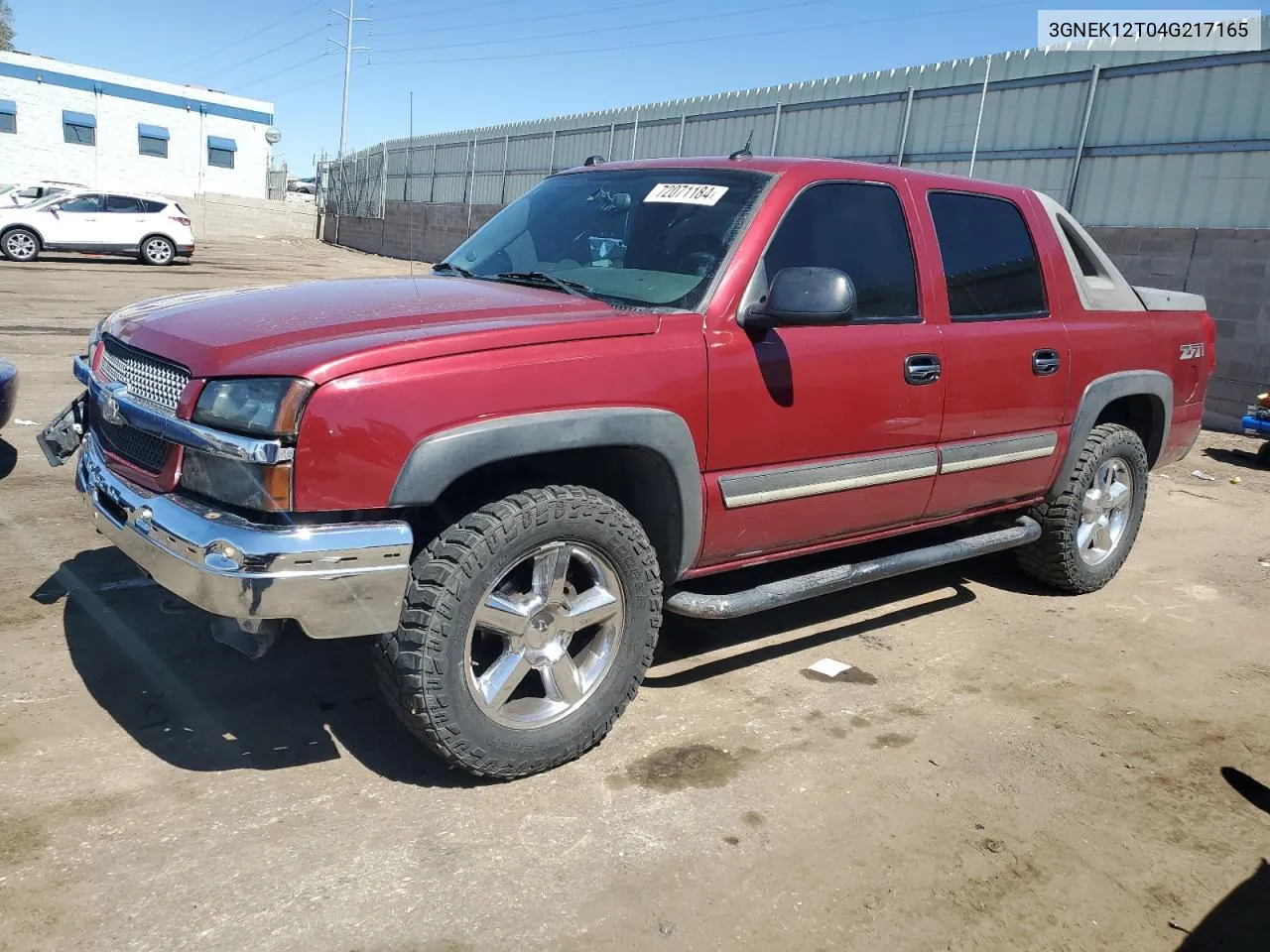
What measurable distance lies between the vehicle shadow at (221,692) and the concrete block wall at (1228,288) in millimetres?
9606

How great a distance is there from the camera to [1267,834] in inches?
120

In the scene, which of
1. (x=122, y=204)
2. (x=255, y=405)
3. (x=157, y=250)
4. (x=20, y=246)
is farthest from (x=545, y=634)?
(x=157, y=250)

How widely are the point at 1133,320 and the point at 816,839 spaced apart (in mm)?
3342

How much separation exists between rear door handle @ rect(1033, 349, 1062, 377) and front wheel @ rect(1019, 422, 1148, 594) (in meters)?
0.60

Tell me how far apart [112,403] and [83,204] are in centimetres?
2202

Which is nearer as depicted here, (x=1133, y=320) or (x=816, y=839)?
(x=816, y=839)

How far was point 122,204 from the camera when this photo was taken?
22203 mm

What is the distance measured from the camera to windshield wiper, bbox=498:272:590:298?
137 inches

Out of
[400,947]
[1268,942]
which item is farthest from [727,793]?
[1268,942]

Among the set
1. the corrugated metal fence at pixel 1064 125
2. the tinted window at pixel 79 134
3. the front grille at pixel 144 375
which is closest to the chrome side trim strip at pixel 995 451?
the front grille at pixel 144 375

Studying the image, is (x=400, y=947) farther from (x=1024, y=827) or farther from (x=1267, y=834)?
(x=1267, y=834)

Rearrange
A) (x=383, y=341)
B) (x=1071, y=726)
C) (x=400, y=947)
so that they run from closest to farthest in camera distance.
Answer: (x=400, y=947) → (x=383, y=341) → (x=1071, y=726)

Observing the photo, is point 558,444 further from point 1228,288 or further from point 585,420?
point 1228,288

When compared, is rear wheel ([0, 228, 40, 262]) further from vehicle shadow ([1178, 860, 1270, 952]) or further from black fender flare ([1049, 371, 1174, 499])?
vehicle shadow ([1178, 860, 1270, 952])
